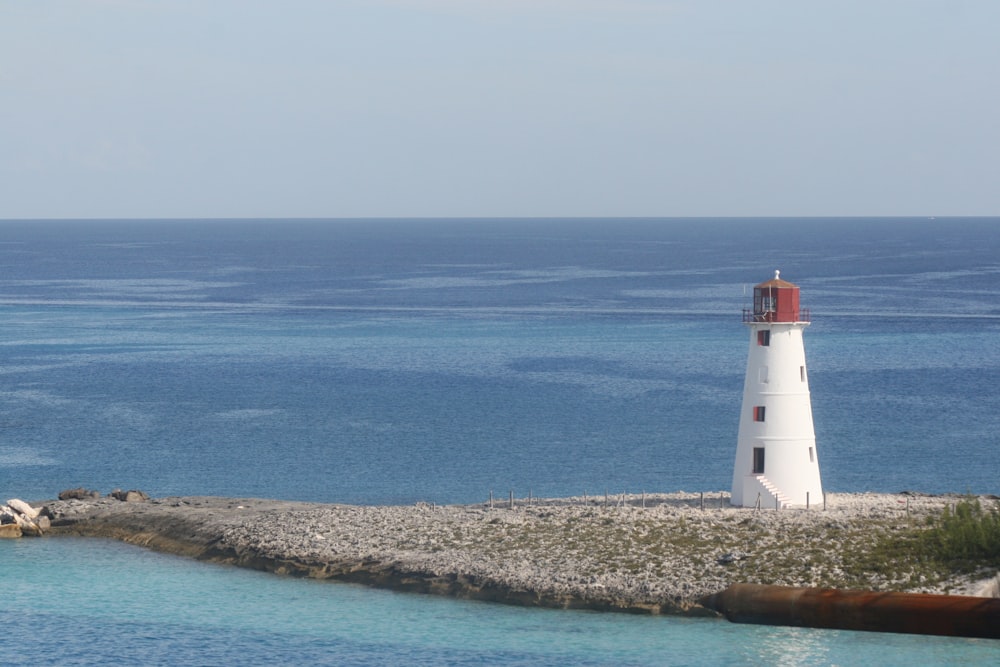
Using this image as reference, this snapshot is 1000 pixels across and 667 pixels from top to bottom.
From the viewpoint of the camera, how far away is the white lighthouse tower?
43000mm

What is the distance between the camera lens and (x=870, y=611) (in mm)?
9672

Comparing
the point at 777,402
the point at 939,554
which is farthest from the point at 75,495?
the point at 939,554

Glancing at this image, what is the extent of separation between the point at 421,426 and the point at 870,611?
6702cm

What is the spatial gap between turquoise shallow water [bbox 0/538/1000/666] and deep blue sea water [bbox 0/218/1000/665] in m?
0.10

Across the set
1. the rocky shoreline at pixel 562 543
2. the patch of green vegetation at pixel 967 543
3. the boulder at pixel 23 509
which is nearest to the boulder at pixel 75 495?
the rocky shoreline at pixel 562 543

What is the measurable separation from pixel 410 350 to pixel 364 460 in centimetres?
4390

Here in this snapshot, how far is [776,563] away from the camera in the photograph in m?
39.3

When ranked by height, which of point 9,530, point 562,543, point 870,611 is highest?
point 870,611

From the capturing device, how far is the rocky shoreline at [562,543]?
39000 mm

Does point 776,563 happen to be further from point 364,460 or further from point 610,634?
point 364,460

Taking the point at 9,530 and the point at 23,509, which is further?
the point at 23,509

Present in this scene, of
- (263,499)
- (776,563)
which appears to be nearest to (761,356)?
(776,563)

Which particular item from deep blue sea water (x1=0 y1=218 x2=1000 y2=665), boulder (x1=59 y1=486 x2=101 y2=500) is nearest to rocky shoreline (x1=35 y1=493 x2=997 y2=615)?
deep blue sea water (x1=0 y1=218 x2=1000 y2=665)

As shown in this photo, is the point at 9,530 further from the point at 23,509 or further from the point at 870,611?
the point at 870,611
